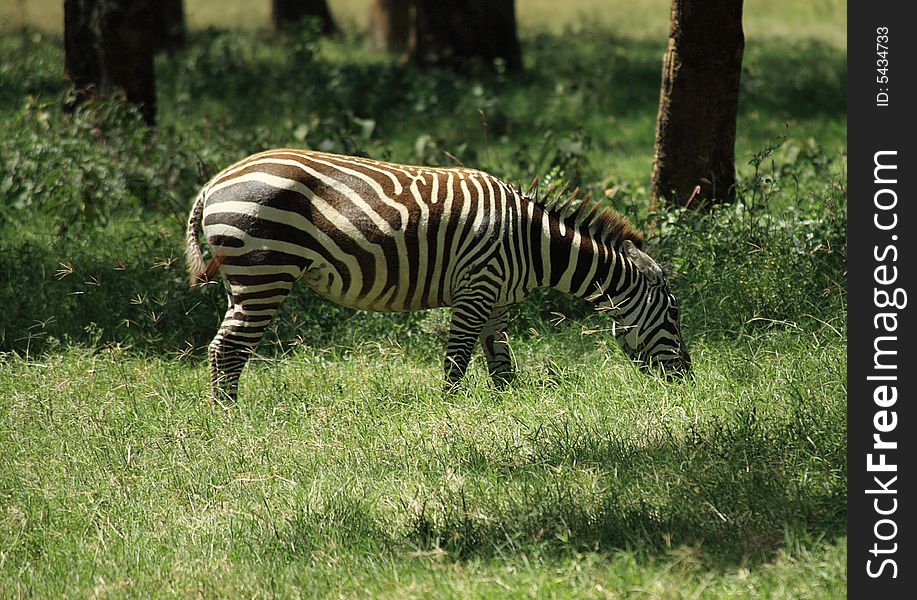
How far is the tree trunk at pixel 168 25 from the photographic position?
57.6ft

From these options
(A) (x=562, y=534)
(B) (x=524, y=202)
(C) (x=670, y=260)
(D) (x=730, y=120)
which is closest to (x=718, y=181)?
(D) (x=730, y=120)

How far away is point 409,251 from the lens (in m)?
6.49

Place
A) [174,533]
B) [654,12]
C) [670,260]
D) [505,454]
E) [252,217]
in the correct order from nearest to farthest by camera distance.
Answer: [174,533], [505,454], [252,217], [670,260], [654,12]

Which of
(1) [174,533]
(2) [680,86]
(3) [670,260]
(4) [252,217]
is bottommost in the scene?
(1) [174,533]

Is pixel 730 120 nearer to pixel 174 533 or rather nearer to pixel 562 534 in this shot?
pixel 562 534

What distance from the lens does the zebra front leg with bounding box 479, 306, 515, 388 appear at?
6.74 meters

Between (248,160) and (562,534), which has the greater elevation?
(248,160)

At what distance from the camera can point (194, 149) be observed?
10414 mm

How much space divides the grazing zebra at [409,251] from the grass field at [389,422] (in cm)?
39

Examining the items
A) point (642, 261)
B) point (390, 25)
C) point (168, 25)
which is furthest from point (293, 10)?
point (642, 261)

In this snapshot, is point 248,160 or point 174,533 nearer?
point 174,533

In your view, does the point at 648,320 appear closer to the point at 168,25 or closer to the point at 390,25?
the point at 168,25

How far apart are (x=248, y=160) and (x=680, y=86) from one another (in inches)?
145

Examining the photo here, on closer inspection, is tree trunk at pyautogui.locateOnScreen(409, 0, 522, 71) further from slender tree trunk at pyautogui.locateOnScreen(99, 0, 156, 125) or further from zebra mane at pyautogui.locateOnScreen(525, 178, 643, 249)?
zebra mane at pyautogui.locateOnScreen(525, 178, 643, 249)
